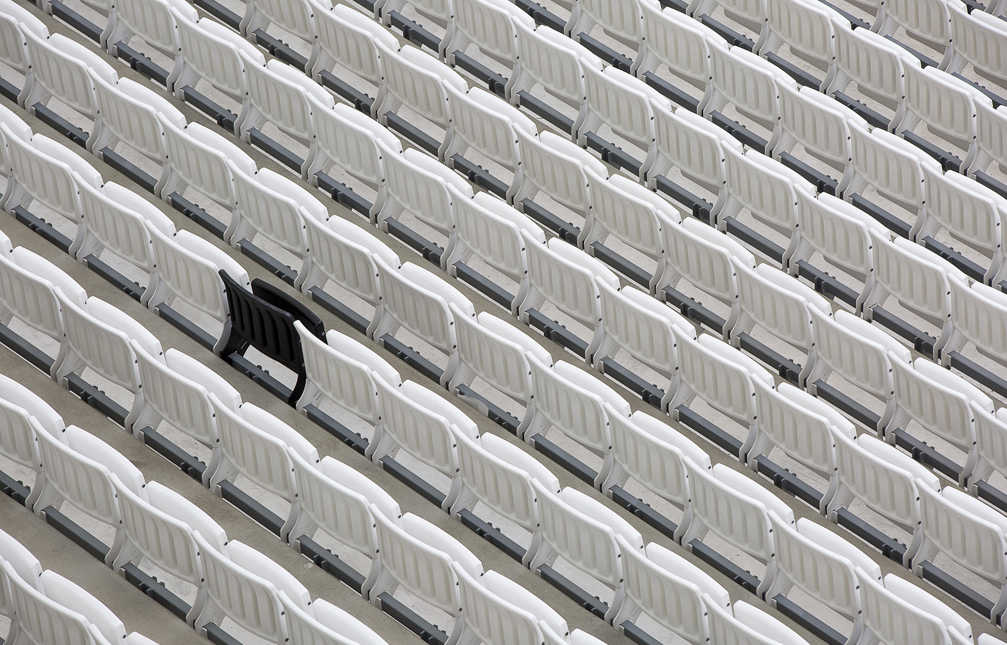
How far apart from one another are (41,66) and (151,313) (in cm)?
185

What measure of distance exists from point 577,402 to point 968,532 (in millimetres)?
1872

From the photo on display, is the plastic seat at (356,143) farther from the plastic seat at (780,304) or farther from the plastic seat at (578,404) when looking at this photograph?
the plastic seat at (780,304)

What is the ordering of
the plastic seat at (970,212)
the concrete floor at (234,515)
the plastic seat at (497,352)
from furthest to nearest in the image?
the plastic seat at (970,212) < the plastic seat at (497,352) < the concrete floor at (234,515)

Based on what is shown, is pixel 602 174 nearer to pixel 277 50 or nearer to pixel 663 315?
pixel 663 315

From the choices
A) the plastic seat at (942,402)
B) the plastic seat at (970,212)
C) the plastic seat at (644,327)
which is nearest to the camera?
the plastic seat at (942,402)

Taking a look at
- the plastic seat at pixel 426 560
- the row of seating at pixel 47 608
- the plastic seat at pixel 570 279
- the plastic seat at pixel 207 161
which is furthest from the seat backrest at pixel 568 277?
the row of seating at pixel 47 608

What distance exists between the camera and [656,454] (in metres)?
9.27

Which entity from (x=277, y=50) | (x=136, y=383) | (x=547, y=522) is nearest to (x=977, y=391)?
(x=547, y=522)

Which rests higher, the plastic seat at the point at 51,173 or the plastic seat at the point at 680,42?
the plastic seat at the point at 680,42

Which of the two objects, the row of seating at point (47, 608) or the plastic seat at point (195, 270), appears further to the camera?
the plastic seat at point (195, 270)

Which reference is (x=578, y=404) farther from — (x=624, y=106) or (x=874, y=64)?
(x=874, y=64)

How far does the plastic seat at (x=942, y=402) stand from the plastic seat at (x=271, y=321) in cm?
282

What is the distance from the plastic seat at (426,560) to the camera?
8.62 meters

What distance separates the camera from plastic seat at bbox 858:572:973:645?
27.4 ft
